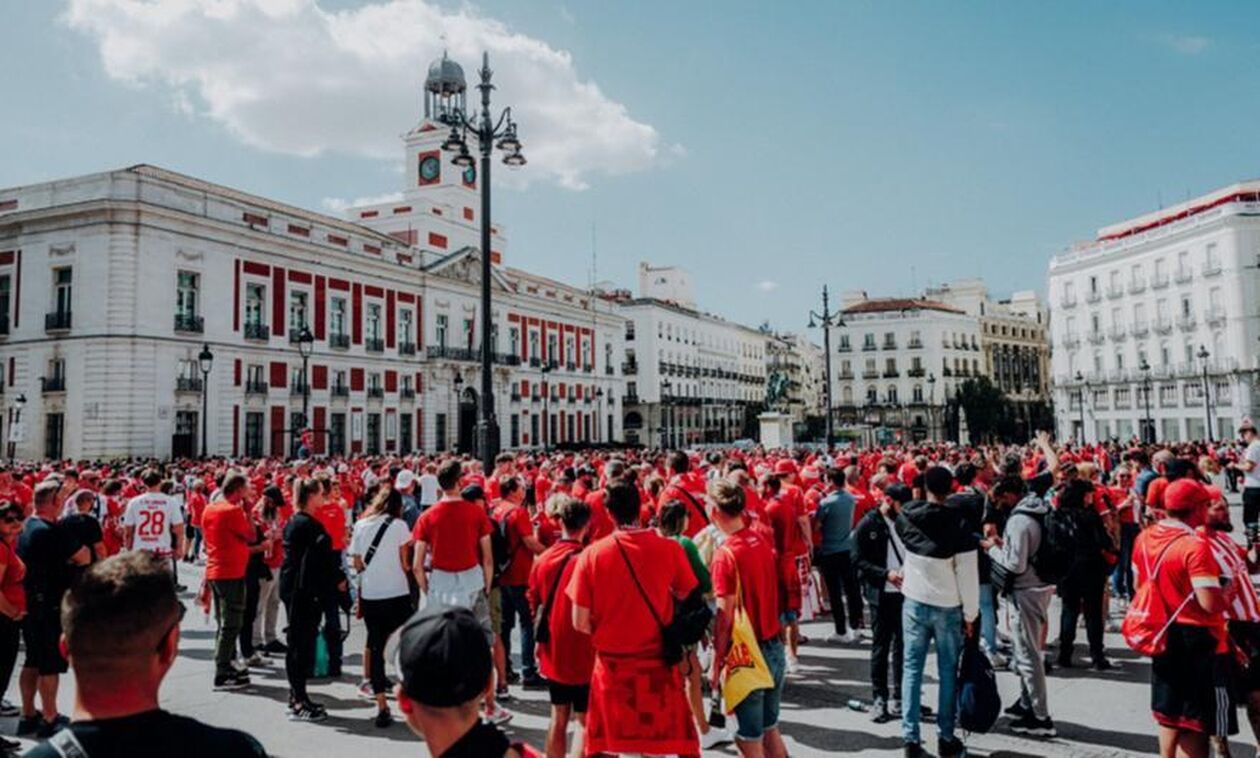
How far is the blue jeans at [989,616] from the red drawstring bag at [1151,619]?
3.06 metres

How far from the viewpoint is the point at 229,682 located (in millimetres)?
7211

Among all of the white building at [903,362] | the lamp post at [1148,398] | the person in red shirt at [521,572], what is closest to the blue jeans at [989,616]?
the person in red shirt at [521,572]

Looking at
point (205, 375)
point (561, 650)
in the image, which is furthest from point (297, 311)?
point (561, 650)

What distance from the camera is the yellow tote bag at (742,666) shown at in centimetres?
444

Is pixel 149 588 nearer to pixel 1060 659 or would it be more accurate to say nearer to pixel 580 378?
pixel 1060 659

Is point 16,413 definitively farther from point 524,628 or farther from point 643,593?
point 643,593

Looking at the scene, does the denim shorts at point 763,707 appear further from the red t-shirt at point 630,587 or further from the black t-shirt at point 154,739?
the black t-shirt at point 154,739

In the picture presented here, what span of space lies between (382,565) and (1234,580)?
5.65m

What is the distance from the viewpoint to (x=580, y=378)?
62.0 m

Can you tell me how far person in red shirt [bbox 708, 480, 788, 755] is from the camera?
14.7 ft

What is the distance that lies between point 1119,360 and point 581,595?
63.2 m

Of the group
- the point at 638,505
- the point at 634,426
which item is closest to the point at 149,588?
the point at 638,505

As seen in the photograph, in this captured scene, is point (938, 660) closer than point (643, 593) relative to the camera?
No

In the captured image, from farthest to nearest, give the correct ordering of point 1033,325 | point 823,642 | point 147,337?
1. point 1033,325
2. point 147,337
3. point 823,642
